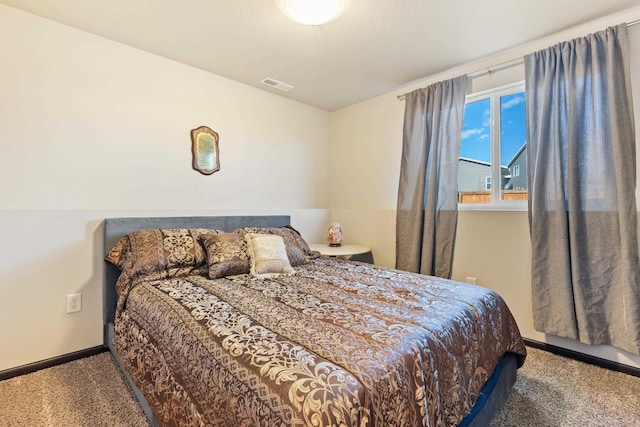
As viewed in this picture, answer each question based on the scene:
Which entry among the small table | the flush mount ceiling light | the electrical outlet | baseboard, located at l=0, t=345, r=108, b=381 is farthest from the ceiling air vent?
baseboard, located at l=0, t=345, r=108, b=381

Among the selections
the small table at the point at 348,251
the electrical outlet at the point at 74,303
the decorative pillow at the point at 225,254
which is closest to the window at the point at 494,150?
the small table at the point at 348,251

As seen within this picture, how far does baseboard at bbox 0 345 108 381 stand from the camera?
1879 mm

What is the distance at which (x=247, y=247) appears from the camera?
87.3 inches

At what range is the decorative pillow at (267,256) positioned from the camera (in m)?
2.11

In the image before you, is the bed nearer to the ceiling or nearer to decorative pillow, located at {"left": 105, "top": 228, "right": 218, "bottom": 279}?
decorative pillow, located at {"left": 105, "top": 228, "right": 218, "bottom": 279}

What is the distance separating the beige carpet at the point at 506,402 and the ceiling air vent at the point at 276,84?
264 cm

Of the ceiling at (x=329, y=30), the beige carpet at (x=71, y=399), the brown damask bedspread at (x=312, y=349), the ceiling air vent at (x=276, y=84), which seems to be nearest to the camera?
the brown damask bedspread at (x=312, y=349)

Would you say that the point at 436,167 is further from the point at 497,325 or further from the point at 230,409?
the point at 230,409

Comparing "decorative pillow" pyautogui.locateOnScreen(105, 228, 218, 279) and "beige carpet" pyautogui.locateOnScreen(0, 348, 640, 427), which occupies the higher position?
"decorative pillow" pyautogui.locateOnScreen(105, 228, 218, 279)

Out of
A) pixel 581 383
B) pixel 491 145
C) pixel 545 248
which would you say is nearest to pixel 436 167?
pixel 491 145

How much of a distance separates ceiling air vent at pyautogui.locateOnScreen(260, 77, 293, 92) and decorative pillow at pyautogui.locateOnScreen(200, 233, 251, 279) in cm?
160

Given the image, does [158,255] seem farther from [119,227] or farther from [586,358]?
[586,358]

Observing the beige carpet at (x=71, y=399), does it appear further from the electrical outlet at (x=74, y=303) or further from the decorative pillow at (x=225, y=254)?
the decorative pillow at (x=225, y=254)

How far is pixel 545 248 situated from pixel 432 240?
2.71 feet
